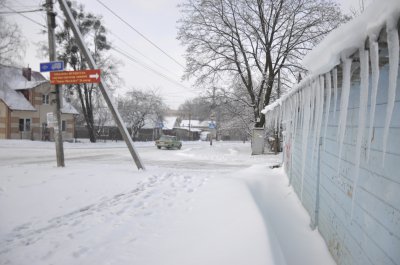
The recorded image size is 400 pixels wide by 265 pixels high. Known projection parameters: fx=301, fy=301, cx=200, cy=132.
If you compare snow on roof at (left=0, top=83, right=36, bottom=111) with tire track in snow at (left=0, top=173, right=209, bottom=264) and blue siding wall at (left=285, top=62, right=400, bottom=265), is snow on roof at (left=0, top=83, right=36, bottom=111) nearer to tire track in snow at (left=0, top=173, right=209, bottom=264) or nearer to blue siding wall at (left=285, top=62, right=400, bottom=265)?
tire track in snow at (left=0, top=173, right=209, bottom=264)

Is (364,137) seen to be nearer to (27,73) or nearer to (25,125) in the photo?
(25,125)

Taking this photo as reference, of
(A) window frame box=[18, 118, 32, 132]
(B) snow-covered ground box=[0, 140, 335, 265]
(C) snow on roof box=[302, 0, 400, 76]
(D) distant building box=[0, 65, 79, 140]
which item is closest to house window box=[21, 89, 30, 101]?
(D) distant building box=[0, 65, 79, 140]

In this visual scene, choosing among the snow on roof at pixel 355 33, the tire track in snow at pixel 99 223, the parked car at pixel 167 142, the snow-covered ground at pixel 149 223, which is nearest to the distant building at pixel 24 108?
the parked car at pixel 167 142

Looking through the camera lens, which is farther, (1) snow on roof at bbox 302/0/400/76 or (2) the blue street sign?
(2) the blue street sign

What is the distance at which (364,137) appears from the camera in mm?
2721

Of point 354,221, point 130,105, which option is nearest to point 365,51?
point 354,221

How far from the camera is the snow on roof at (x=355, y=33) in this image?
4.69 ft

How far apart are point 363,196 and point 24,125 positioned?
3110 cm

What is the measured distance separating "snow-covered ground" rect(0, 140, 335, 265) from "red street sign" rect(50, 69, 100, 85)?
9.60ft

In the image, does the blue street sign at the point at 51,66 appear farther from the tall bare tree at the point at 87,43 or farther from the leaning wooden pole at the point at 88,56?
the tall bare tree at the point at 87,43

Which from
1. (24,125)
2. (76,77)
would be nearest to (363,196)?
(76,77)

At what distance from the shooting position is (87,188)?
6645mm

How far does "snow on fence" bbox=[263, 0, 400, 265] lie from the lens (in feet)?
5.38

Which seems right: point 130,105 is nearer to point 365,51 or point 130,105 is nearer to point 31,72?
point 31,72
